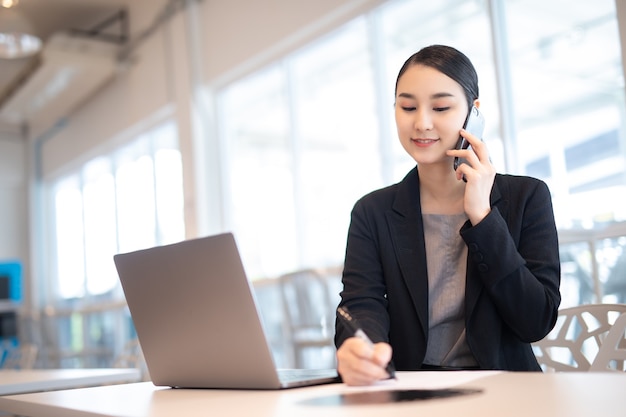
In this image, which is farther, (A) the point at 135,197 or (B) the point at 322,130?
(A) the point at 135,197

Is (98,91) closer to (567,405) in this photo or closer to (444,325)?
(444,325)

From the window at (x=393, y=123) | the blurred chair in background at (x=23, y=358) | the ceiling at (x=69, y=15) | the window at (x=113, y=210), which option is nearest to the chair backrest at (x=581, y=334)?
the window at (x=393, y=123)

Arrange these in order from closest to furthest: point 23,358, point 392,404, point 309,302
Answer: point 392,404, point 23,358, point 309,302

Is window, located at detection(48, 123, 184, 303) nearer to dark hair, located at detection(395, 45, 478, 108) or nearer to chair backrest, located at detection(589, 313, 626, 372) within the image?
dark hair, located at detection(395, 45, 478, 108)

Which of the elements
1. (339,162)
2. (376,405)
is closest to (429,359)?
(376,405)

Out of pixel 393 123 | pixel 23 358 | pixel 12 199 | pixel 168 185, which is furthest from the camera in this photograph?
pixel 12 199

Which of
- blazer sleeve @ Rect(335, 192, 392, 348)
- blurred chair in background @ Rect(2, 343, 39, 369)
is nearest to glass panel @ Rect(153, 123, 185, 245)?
blurred chair in background @ Rect(2, 343, 39, 369)

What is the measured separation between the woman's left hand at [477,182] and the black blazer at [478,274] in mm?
26

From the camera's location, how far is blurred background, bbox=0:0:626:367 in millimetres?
3709

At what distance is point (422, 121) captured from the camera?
142cm

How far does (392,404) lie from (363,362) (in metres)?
0.20

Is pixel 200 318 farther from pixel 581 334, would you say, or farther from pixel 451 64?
pixel 581 334

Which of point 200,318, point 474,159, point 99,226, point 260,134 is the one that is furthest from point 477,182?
point 99,226

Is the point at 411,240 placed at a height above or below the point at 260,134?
below
